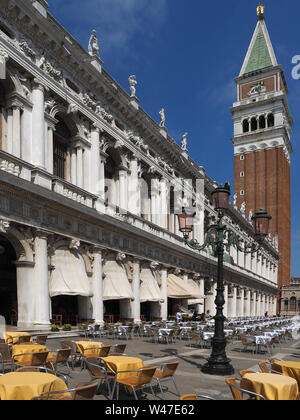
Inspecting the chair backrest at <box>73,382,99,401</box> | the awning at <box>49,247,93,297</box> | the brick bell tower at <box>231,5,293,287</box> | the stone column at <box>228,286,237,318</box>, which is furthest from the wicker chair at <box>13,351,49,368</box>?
the brick bell tower at <box>231,5,293,287</box>

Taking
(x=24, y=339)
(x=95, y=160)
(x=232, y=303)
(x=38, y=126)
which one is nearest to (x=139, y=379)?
(x=24, y=339)

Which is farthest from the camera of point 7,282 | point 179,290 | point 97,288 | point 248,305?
point 248,305

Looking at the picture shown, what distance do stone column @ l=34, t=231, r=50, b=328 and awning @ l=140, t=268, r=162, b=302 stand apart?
10119 mm

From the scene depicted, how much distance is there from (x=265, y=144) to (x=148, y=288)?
62475 mm

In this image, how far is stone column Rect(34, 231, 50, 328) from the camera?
16406 mm

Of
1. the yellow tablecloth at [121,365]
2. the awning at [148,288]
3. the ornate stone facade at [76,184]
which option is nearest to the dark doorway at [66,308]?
the ornate stone facade at [76,184]

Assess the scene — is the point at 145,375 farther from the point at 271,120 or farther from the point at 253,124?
the point at 253,124

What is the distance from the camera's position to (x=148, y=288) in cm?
2645

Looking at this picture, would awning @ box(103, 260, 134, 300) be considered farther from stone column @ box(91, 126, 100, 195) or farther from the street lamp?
the street lamp

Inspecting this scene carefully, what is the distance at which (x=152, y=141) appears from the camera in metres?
30.4

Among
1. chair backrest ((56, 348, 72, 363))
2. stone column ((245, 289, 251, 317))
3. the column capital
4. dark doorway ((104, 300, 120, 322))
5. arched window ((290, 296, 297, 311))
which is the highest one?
the column capital

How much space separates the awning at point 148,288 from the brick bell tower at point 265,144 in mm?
54318
